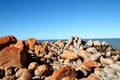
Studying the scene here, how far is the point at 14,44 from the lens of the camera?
22.8 meters

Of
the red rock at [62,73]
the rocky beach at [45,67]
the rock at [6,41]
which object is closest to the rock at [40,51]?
the rocky beach at [45,67]

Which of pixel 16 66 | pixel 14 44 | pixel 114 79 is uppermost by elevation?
pixel 14 44

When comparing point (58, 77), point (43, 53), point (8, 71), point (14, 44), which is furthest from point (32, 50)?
point (58, 77)

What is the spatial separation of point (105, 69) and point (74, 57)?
3.98 m

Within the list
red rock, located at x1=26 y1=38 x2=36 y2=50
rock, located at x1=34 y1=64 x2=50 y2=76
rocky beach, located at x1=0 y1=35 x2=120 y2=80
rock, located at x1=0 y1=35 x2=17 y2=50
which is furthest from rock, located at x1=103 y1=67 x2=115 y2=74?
red rock, located at x1=26 y1=38 x2=36 y2=50

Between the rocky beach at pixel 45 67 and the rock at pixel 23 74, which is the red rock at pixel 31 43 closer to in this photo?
the rocky beach at pixel 45 67

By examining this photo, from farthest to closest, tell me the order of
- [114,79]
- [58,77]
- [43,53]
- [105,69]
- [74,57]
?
1. [43,53]
2. [74,57]
3. [105,69]
4. [114,79]
5. [58,77]

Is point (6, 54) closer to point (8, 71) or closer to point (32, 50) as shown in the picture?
point (8, 71)

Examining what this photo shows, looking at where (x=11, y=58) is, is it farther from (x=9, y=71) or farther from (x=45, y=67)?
(x=45, y=67)

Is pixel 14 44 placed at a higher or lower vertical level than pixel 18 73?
higher

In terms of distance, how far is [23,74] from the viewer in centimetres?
1764

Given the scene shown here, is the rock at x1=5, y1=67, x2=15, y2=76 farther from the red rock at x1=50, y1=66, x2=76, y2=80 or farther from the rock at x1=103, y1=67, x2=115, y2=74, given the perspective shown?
the rock at x1=103, y1=67, x2=115, y2=74

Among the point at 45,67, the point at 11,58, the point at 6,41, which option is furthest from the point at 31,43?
the point at 45,67

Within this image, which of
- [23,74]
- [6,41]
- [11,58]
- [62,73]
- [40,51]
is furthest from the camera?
[40,51]
